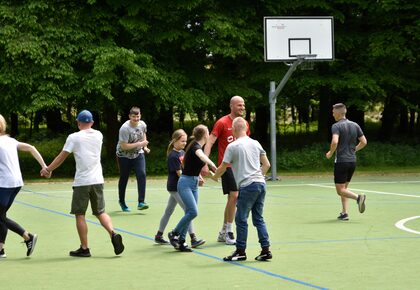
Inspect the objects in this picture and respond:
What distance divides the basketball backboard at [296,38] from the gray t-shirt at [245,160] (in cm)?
1480

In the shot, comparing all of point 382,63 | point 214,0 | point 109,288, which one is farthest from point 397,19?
point 109,288

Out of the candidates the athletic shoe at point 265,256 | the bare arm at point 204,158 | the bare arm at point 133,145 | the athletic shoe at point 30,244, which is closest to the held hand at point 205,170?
the bare arm at point 204,158

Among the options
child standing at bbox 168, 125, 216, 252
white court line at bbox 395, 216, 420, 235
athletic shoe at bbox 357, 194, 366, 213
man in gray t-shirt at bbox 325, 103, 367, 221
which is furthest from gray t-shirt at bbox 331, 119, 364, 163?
child standing at bbox 168, 125, 216, 252

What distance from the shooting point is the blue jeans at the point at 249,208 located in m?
9.62

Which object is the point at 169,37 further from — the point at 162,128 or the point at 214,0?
the point at 162,128

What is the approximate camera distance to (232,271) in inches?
359

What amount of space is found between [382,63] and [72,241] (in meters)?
22.2

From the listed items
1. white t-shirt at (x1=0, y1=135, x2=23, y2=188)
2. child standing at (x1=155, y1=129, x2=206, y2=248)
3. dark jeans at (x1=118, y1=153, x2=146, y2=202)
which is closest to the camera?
white t-shirt at (x1=0, y1=135, x2=23, y2=188)

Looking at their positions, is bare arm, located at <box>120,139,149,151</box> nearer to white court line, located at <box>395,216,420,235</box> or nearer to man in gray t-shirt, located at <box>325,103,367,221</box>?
man in gray t-shirt, located at <box>325,103,367,221</box>

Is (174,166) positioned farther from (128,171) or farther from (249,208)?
(128,171)

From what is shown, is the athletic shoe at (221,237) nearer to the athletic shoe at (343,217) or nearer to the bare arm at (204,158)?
the bare arm at (204,158)

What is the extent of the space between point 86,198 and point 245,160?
2.06 metres

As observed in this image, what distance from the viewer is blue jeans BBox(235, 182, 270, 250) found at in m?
9.62

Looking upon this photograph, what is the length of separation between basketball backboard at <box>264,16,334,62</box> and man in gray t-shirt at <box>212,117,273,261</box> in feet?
48.5
